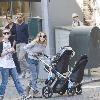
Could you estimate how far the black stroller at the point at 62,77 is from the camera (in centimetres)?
1220

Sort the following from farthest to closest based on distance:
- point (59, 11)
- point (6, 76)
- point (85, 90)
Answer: point (59, 11)
point (85, 90)
point (6, 76)

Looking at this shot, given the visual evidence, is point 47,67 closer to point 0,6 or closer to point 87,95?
point 87,95

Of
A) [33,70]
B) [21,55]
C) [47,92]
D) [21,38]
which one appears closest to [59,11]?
[21,38]

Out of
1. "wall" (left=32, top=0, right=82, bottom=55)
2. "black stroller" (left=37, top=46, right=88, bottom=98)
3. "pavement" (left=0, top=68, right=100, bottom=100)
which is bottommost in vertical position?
"pavement" (left=0, top=68, right=100, bottom=100)

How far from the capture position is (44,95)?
39.8 feet

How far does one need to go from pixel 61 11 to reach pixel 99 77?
3.98 m

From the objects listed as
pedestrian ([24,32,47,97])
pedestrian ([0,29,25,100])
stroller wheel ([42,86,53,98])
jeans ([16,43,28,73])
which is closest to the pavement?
stroller wheel ([42,86,53,98])

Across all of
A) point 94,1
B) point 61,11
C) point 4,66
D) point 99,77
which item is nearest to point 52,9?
point 61,11

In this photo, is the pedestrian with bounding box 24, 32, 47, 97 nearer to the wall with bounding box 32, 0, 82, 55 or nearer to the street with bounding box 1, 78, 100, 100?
the street with bounding box 1, 78, 100, 100

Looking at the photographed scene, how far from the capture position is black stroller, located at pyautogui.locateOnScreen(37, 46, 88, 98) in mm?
12203

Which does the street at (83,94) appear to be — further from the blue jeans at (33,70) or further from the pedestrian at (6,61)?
the pedestrian at (6,61)

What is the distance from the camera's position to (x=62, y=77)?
12.4 metres

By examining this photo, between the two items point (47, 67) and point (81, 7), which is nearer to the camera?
point (47, 67)

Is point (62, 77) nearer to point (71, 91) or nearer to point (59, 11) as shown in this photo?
point (71, 91)
